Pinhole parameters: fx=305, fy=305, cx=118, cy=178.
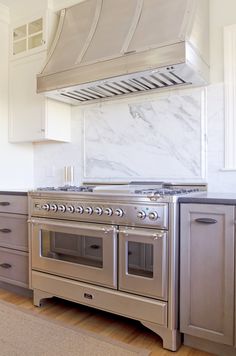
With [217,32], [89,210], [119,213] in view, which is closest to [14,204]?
[89,210]

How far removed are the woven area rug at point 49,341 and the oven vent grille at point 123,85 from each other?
1.78m

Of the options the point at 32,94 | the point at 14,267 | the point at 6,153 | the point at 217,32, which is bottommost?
the point at 14,267

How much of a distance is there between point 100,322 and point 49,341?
0.40 m

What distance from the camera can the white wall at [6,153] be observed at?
10.3 ft

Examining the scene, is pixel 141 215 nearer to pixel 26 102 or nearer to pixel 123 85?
pixel 123 85

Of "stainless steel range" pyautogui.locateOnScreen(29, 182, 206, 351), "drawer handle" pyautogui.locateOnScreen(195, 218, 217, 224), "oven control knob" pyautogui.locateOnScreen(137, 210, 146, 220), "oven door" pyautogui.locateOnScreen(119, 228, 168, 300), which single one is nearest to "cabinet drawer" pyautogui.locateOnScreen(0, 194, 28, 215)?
"stainless steel range" pyautogui.locateOnScreen(29, 182, 206, 351)

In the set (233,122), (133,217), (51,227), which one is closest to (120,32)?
(233,122)

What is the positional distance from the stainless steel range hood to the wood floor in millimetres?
1760

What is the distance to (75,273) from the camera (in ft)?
7.30

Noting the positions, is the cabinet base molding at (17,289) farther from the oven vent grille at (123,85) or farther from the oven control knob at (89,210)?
the oven vent grille at (123,85)

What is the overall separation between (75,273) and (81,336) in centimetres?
42

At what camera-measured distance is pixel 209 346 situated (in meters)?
1.83

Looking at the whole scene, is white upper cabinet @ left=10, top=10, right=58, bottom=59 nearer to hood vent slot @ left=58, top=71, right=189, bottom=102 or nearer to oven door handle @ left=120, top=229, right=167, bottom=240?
hood vent slot @ left=58, top=71, right=189, bottom=102

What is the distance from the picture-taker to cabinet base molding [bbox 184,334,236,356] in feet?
5.80
